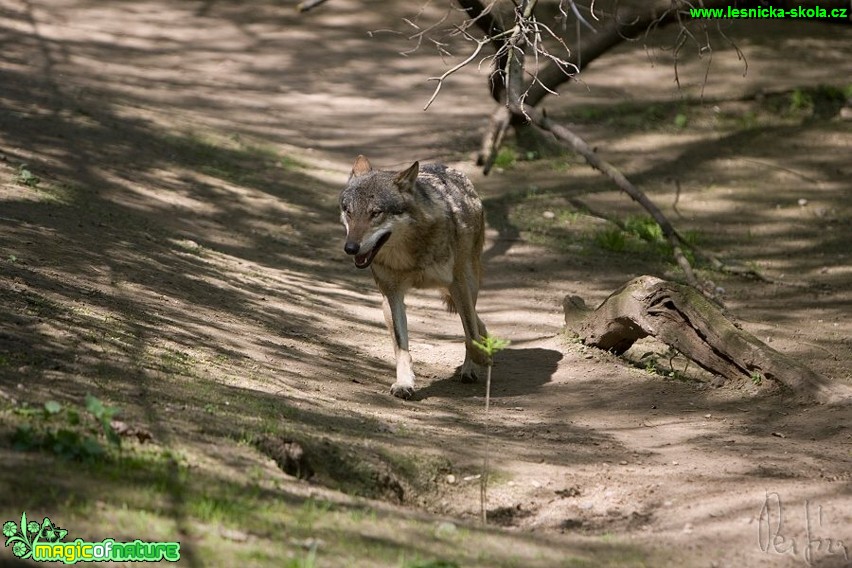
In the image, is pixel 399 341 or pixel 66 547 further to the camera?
pixel 399 341

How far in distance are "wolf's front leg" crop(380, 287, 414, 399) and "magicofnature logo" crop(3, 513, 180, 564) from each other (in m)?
3.84

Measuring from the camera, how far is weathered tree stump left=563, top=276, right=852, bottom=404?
742cm

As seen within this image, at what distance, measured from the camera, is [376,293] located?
11094mm

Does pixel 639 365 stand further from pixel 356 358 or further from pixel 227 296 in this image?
pixel 227 296

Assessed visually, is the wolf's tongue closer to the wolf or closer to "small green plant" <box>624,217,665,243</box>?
the wolf

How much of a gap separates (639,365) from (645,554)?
407cm

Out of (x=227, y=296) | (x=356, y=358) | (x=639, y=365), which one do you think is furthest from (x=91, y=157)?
(x=639, y=365)

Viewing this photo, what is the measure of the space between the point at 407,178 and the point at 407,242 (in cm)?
50

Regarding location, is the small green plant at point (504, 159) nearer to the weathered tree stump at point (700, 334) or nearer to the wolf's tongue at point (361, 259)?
the weathered tree stump at point (700, 334)

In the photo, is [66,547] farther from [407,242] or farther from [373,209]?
[407,242]
